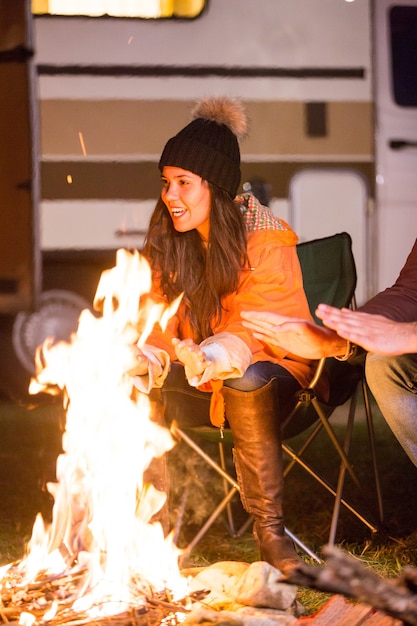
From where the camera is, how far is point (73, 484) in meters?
2.98

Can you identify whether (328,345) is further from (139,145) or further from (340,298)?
(139,145)

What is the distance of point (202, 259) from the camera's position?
334cm

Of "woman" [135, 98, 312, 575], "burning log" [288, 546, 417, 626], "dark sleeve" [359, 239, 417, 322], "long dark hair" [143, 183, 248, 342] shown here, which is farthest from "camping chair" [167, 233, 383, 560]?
"burning log" [288, 546, 417, 626]

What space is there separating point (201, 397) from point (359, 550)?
77 cm

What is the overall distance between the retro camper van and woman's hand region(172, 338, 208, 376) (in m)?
2.73

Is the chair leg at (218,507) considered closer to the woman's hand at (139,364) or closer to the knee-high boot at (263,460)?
the knee-high boot at (263,460)

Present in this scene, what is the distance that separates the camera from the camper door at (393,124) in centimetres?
576

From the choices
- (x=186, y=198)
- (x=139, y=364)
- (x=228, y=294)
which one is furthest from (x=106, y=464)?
(x=186, y=198)

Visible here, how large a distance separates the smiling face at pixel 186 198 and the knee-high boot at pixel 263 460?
0.62m

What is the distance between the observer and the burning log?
5.99 ft

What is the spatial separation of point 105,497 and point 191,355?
20.6 inches

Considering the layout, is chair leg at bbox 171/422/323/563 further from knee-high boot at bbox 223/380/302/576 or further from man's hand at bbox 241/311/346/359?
man's hand at bbox 241/311/346/359

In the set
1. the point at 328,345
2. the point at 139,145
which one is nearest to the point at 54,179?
the point at 139,145

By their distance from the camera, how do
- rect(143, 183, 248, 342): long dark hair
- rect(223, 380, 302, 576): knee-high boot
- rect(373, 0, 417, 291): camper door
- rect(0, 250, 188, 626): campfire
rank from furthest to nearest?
1. rect(373, 0, 417, 291): camper door
2. rect(143, 183, 248, 342): long dark hair
3. rect(223, 380, 302, 576): knee-high boot
4. rect(0, 250, 188, 626): campfire
